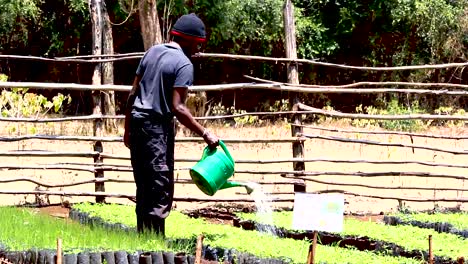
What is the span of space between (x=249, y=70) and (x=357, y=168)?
19.2ft

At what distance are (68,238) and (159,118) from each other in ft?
2.62

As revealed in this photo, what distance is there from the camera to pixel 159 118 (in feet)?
16.5

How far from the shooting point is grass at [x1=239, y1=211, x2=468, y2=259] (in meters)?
5.32

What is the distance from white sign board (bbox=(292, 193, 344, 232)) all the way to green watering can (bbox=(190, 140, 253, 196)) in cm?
73

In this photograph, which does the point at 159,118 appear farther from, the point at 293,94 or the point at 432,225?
the point at 293,94

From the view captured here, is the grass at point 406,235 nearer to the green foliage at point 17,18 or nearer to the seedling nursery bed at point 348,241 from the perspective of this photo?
the seedling nursery bed at point 348,241

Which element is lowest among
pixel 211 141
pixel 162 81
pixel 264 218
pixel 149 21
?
pixel 264 218

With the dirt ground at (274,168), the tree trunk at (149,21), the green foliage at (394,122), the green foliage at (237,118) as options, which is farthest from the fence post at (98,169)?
the green foliage at (394,122)

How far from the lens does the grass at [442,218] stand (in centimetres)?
644

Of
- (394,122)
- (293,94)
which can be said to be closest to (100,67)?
(293,94)

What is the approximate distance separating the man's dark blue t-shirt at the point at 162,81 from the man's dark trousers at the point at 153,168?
0.05 m

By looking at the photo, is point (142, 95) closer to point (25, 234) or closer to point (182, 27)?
point (182, 27)

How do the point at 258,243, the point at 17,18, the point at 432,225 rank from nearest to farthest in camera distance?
1. the point at 258,243
2. the point at 432,225
3. the point at 17,18

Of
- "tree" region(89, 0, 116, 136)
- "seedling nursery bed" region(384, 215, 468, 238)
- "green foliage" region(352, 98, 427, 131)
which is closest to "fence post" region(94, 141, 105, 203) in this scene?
"tree" region(89, 0, 116, 136)
